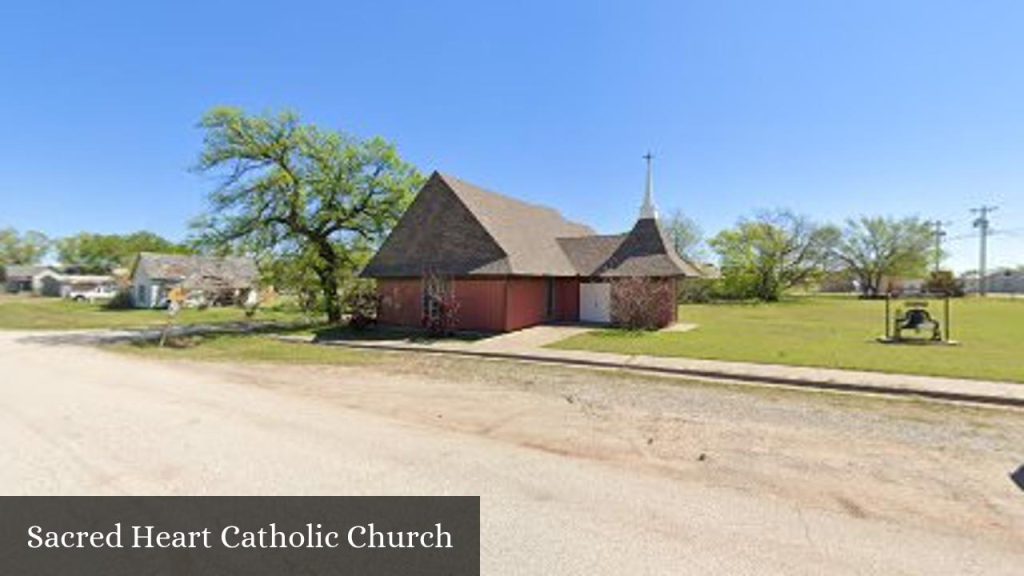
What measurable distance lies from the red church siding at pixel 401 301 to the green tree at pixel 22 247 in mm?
108399

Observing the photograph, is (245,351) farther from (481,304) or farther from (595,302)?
(595,302)

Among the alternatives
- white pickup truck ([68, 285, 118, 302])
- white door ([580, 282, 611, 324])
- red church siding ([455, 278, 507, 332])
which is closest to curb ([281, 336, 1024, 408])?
red church siding ([455, 278, 507, 332])

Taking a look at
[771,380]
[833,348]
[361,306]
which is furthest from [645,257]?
[771,380]

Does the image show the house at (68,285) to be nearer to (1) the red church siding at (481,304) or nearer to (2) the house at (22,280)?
(2) the house at (22,280)

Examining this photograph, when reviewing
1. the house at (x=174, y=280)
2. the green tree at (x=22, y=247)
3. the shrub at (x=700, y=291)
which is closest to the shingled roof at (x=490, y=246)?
the house at (x=174, y=280)

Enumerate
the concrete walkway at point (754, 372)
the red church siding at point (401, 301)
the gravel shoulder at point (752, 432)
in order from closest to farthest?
the gravel shoulder at point (752, 432)
the concrete walkway at point (754, 372)
the red church siding at point (401, 301)

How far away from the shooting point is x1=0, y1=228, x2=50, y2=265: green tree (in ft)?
316

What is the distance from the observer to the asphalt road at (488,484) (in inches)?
163

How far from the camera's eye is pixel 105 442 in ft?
22.8

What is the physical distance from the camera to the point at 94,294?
62.8 metres

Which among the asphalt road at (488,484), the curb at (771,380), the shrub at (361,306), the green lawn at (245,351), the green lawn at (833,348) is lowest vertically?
the green lawn at (245,351)

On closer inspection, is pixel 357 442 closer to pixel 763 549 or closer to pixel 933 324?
pixel 763 549

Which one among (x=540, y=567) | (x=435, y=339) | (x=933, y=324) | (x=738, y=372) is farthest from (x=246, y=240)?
(x=933, y=324)

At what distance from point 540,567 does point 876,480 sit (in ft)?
14.2
